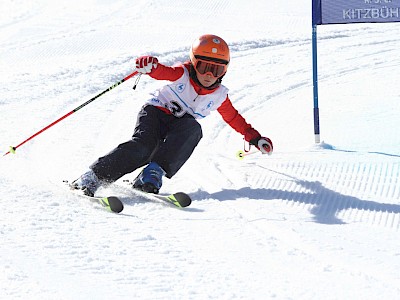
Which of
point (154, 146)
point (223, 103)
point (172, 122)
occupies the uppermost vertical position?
point (223, 103)

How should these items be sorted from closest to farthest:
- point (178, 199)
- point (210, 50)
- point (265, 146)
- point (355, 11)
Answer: point (178, 199) < point (210, 50) < point (265, 146) < point (355, 11)

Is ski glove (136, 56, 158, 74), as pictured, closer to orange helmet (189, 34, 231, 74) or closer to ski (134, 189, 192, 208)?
orange helmet (189, 34, 231, 74)

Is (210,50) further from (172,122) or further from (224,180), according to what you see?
(224,180)

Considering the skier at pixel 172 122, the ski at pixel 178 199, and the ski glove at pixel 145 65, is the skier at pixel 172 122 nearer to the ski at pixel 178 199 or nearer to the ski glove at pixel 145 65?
the ski glove at pixel 145 65

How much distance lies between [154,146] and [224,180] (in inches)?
23.7

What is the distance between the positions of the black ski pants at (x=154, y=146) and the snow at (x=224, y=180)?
203mm

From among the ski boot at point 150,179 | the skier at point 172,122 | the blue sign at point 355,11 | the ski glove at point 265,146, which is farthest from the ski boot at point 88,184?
the blue sign at point 355,11

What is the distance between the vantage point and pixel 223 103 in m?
5.64

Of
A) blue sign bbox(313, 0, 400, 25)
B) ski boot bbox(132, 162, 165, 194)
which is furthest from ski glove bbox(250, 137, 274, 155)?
blue sign bbox(313, 0, 400, 25)

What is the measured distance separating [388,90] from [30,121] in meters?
3.90

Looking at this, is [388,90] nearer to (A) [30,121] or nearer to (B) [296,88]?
(B) [296,88]

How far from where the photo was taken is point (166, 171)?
16.2 ft

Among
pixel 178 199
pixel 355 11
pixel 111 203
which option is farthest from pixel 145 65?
pixel 355 11

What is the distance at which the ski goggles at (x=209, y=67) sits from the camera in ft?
17.3
